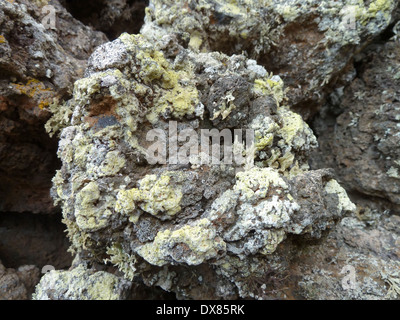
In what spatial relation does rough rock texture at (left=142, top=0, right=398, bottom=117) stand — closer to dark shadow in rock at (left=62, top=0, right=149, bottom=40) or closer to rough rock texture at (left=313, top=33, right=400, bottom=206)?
rough rock texture at (left=313, top=33, right=400, bottom=206)

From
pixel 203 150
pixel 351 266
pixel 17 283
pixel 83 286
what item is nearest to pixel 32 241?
pixel 17 283

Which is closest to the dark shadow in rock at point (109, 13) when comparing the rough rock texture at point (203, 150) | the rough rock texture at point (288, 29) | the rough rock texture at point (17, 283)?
the rough rock texture at point (203, 150)

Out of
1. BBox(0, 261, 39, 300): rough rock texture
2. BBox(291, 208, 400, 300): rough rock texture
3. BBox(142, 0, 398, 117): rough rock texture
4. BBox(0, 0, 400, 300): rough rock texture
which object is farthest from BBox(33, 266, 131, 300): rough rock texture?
BBox(142, 0, 398, 117): rough rock texture

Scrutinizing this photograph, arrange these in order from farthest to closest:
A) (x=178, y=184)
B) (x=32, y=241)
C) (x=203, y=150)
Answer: (x=32, y=241), (x=203, y=150), (x=178, y=184)

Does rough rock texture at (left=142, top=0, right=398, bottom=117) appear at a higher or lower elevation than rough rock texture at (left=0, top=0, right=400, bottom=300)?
higher

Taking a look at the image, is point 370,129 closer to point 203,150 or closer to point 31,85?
point 203,150

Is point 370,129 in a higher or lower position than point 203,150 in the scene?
higher
